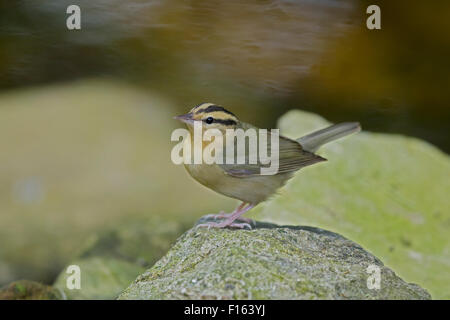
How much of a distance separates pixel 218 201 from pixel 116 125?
1460 mm

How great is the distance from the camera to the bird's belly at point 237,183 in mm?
3113

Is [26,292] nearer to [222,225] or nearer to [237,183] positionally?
[222,225]

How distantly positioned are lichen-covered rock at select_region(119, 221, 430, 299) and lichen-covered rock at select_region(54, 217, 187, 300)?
3.19 ft

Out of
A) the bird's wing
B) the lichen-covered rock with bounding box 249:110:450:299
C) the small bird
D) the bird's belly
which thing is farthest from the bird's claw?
the lichen-covered rock with bounding box 249:110:450:299

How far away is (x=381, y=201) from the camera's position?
448 centimetres

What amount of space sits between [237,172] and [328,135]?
0.75 meters

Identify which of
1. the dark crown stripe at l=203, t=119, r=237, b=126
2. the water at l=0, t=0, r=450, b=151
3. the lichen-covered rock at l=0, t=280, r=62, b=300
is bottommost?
the lichen-covered rock at l=0, t=280, r=62, b=300

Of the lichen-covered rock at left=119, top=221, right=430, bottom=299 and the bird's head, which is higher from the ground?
the bird's head

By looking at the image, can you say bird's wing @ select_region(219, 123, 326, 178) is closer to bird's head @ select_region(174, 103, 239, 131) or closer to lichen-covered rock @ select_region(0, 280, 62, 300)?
bird's head @ select_region(174, 103, 239, 131)

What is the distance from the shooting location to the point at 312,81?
239 inches

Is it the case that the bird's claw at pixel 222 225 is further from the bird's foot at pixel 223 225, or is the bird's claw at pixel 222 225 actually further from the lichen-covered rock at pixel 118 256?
the lichen-covered rock at pixel 118 256

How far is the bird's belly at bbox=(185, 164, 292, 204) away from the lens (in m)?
3.11

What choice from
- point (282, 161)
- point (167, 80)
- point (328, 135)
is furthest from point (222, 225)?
point (167, 80)

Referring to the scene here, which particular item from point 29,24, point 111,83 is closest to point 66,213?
point 111,83
